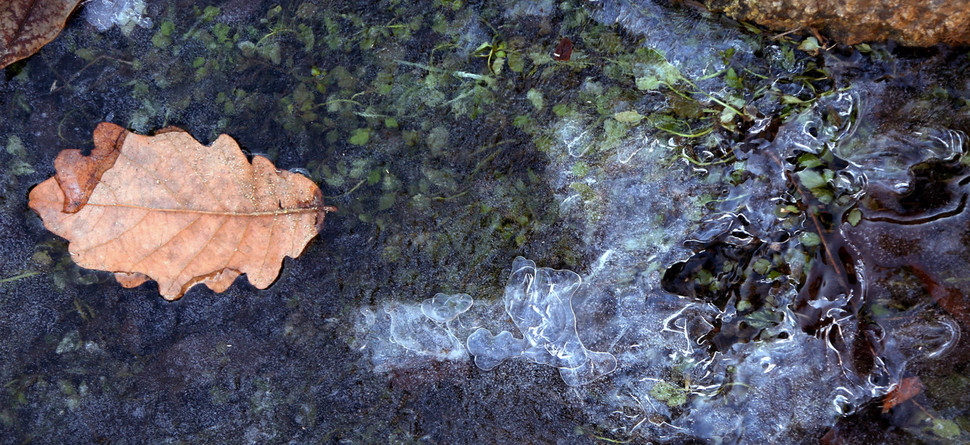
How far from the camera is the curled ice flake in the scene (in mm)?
2518

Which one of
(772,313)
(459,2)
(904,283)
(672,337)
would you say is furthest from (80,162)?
(904,283)

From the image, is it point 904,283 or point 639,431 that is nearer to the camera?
point 904,283

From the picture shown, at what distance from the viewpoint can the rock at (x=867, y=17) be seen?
2.20 metres

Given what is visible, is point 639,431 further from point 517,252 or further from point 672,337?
point 517,252

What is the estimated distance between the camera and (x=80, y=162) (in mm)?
2562

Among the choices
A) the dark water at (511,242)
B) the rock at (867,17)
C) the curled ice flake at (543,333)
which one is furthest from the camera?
the curled ice flake at (543,333)

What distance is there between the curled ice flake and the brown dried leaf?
2.51 metres

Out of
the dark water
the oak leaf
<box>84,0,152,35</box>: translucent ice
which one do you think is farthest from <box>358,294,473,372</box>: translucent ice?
<box>84,0,152,35</box>: translucent ice

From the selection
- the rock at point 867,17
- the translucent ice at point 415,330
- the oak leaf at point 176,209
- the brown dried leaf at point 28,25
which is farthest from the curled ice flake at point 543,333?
the brown dried leaf at point 28,25

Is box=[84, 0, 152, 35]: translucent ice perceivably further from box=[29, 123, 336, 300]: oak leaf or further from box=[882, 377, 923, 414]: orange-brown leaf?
box=[882, 377, 923, 414]: orange-brown leaf

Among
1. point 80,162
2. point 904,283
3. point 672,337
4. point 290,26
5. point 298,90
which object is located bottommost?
point 672,337

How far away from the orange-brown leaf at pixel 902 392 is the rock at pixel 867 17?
1.50 m

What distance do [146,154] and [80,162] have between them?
348 millimetres

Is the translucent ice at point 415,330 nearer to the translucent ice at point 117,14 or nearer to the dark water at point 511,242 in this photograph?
the dark water at point 511,242
